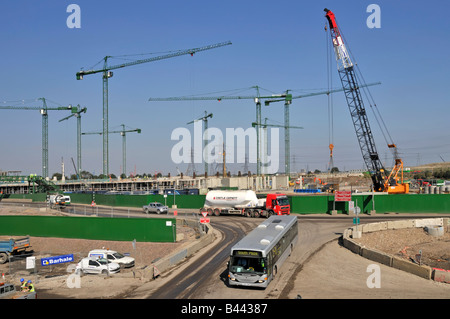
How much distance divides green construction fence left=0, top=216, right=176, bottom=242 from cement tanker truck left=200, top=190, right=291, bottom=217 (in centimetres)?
1763

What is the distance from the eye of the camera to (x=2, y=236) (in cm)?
4425

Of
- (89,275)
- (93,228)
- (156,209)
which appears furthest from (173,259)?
(156,209)

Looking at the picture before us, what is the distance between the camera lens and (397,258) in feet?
82.9

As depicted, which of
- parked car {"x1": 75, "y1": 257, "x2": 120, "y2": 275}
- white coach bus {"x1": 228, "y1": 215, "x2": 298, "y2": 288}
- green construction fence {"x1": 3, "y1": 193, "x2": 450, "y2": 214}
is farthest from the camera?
green construction fence {"x1": 3, "y1": 193, "x2": 450, "y2": 214}

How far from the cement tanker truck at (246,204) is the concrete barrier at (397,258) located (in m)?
13.2

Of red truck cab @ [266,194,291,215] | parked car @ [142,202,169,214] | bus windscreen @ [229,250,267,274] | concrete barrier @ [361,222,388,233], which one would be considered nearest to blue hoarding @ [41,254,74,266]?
bus windscreen @ [229,250,267,274]

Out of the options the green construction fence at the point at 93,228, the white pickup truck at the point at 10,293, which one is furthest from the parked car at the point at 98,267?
the green construction fence at the point at 93,228

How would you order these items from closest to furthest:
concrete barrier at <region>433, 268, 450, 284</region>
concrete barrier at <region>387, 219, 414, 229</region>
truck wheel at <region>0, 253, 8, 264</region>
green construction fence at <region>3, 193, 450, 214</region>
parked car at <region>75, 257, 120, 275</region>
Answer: concrete barrier at <region>433, 268, 450, 284</region>, parked car at <region>75, 257, 120, 275</region>, truck wheel at <region>0, 253, 8, 264</region>, concrete barrier at <region>387, 219, 414, 229</region>, green construction fence at <region>3, 193, 450, 214</region>

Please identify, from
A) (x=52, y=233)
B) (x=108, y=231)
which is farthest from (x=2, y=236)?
(x=108, y=231)

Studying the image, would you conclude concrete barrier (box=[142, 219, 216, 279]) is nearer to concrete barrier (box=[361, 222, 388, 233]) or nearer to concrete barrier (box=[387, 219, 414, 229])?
concrete barrier (box=[361, 222, 388, 233])

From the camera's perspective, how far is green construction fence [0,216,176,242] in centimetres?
3747

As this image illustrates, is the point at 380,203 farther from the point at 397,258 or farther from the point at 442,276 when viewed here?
the point at 442,276
